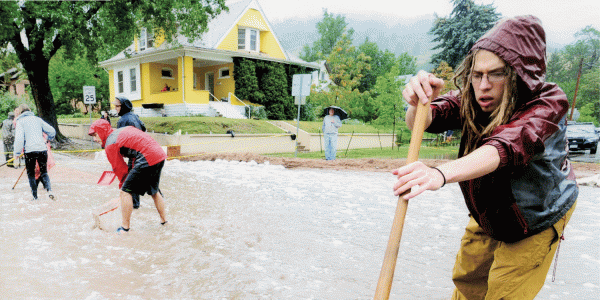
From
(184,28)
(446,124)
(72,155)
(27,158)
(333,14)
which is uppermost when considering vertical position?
(333,14)

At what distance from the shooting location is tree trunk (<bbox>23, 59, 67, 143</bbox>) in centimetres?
1619

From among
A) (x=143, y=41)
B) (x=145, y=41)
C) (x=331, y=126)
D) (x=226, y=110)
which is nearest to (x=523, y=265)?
(x=331, y=126)

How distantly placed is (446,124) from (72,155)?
16.0m

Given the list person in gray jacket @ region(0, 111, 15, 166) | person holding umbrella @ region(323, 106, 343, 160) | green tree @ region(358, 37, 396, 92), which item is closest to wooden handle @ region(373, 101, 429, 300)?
person holding umbrella @ region(323, 106, 343, 160)

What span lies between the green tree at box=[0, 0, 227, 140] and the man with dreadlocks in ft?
51.0

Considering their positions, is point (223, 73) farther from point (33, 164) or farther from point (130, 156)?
point (130, 156)

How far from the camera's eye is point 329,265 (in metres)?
4.11

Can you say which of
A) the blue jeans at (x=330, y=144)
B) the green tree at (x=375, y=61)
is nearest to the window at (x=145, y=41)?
the blue jeans at (x=330, y=144)

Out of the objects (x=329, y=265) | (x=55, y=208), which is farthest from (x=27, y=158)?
(x=329, y=265)

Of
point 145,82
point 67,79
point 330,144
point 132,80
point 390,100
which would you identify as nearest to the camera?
point 330,144

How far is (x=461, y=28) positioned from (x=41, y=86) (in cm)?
2999

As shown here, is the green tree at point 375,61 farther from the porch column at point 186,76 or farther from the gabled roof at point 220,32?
the porch column at point 186,76

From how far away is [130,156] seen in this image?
16.3 ft

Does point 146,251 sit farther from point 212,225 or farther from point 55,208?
point 55,208
